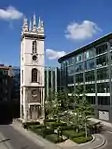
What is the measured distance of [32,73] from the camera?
84.6 m

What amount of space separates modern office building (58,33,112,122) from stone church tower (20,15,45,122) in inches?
549

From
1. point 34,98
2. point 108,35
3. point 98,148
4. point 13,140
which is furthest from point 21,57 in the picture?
point 98,148

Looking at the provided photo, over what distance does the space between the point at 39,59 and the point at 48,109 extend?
1447cm

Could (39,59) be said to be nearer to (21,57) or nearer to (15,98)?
(21,57)

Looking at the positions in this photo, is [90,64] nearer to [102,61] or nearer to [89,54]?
[89,54]

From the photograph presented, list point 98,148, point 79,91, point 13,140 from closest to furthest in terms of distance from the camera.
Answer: point 98,148 < point 13,140 < point 79,91

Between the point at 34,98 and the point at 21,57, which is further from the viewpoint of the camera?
the point at 21,57

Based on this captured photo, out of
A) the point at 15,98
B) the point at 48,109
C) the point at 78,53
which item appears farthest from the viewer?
the point at 15,98

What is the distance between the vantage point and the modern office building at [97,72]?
83625 mm

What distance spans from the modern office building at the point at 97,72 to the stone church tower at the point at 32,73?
13.9 metres

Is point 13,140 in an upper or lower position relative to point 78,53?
lower

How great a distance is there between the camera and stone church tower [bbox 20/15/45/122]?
83.1 metres

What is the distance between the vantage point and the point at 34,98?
83.4 meters

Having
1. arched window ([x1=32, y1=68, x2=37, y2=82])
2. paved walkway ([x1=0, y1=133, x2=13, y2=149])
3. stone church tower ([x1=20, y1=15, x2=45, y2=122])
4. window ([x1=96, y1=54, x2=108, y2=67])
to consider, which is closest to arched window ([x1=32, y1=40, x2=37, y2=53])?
stone church tower ([x1=20, y1=15, x2=45, y2=122])
